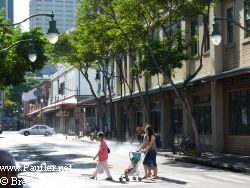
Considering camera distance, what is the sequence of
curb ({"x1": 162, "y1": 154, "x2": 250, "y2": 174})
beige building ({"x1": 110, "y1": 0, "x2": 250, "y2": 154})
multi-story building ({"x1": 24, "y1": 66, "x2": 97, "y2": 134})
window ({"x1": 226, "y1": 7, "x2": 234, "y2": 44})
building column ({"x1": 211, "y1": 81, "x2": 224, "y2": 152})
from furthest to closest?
1. multi-story building ({"x1": 24, "y1": 66, "x2": 97, "y2": 134})
2. building column ({"x1": 211, "y1": 81, "x2": 224, "y2": 152})
3. window ({"x1": 226, "y1": 7, "x2": 234, "y2": 44})
4. beige building ({"x1": 110, "y1": 0, "x2": 250, "y2": 154})
5. curb ({"x1": 162, "y1": 154, "x2": 250, "y2": 174})

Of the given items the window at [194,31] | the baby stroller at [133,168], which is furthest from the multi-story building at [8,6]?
the baby stroller at [133,168]

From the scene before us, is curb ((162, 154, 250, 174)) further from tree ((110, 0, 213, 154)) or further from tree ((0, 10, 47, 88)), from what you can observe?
tree ((0, 10, 47, 88))

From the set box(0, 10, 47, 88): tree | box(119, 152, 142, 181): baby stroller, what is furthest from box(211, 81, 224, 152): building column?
box(119, 152, 142, 181): baby stroller

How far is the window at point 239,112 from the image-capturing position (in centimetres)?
2892

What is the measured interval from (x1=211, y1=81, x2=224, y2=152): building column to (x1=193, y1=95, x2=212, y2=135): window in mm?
1711

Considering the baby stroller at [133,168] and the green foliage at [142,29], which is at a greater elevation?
the green foliage at [142,29]

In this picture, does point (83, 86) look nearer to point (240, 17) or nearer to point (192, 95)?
point (192, 95)

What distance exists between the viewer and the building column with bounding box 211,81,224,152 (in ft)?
101

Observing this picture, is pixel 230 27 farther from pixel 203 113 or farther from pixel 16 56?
pixel 16 56

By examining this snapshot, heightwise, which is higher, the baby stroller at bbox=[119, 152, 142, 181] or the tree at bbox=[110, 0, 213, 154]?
the tree at bbox=[110, 0, 213, 154]

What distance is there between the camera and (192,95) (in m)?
35.5

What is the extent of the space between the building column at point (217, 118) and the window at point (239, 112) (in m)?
0.55

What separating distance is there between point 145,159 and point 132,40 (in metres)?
17.2

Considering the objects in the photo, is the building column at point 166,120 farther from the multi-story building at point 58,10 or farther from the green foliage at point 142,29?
the multi-story building at point 58,10
